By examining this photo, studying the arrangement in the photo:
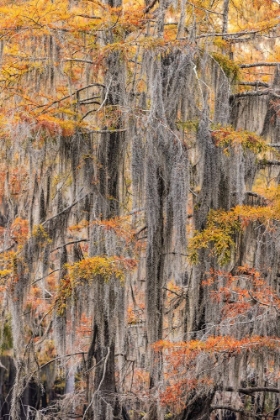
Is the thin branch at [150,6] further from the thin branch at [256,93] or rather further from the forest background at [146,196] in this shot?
the thin branch at [256,93]

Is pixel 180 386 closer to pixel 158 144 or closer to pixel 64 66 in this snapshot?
pixel 158 144

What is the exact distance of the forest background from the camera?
7844 millimetres

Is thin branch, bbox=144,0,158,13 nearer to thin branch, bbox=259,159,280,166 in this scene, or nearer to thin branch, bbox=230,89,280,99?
thin branch, bbox=230,89,280,99

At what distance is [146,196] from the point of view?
7.81 m

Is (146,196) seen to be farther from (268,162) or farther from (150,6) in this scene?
(150,6)

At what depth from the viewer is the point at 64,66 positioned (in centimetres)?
959

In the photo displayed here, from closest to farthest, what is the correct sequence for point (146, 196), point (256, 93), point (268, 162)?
point (146, 196) < point (268, 162) < point (256, 93)

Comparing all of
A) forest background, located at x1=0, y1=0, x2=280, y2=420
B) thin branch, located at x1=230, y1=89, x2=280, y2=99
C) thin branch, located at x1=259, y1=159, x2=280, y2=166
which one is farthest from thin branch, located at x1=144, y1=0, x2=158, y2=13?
thin branch, located at x1=259, y1=159, x2=280, y2=166

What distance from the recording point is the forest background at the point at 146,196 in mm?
7844

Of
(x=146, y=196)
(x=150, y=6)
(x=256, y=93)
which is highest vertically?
(x=150, y=6)

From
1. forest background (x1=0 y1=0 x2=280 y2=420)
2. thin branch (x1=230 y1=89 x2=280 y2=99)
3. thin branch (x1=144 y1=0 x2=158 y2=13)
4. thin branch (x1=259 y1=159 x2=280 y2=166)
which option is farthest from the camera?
thin branch (x1=144 y1=0 x2=158 y2=13)

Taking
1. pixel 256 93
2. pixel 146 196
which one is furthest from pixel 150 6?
pixel 146 196

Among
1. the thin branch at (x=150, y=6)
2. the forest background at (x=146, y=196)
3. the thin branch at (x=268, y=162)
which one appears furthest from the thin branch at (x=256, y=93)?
the thin branch at (x=150, y=6)

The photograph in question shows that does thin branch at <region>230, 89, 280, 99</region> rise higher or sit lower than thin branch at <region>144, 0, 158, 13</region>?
lower
